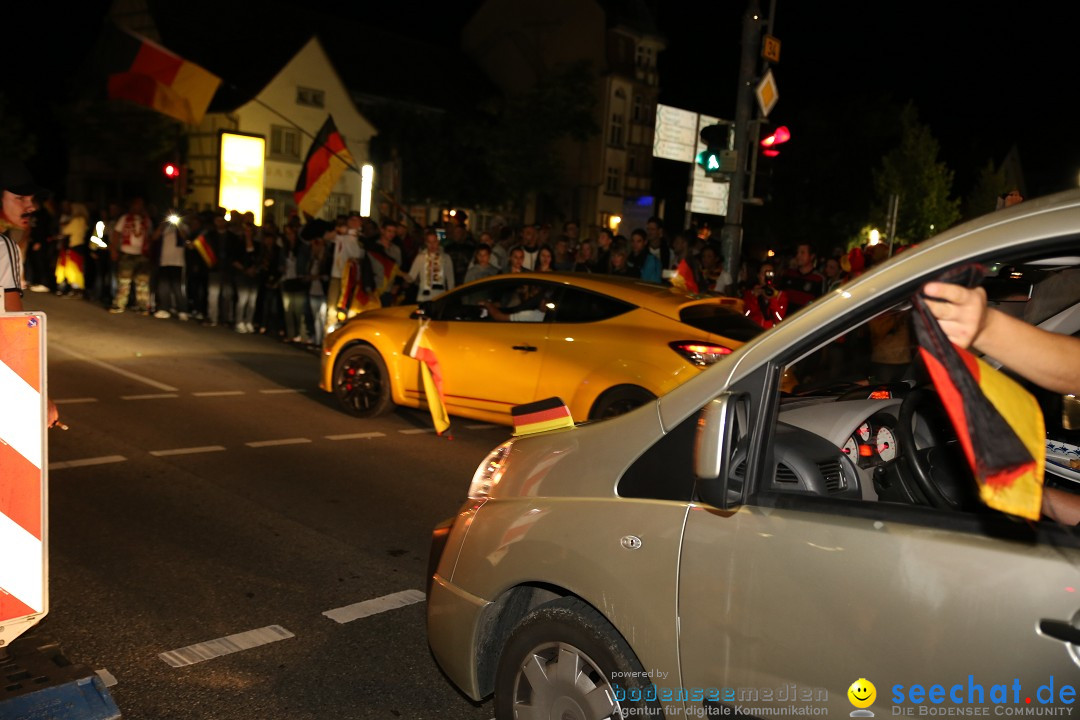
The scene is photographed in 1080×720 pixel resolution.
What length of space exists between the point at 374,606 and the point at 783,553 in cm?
300

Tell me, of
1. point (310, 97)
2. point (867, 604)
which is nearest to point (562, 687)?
point (867, 604)

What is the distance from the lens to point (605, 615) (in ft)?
9.53

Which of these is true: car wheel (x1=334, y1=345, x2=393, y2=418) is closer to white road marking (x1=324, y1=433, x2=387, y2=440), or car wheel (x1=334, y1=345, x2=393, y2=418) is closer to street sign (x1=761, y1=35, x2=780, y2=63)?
white road marking (x1=324, y1=433, x2=387, y2=440)

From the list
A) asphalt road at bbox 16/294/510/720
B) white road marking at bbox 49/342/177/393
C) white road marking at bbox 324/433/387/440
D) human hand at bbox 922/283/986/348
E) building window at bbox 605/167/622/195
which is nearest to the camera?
human hand at bbox 922/283/986/348

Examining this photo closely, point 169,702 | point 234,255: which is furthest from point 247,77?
point 169,702

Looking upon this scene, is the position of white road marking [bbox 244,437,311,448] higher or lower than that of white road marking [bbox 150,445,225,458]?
higher

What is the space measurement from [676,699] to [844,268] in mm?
11394

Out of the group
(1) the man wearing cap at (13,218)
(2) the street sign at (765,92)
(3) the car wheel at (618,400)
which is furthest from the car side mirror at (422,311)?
(2) the street sign at (765,92)

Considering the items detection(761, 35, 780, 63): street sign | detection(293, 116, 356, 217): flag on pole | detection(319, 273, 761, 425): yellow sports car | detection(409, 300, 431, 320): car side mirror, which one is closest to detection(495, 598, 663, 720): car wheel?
detection(319, 273, 761, 425): yellow sports car

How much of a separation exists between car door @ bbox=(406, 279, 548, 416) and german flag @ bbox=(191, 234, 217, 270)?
906 centimetres

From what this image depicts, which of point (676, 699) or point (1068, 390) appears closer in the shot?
point (1068, 390)

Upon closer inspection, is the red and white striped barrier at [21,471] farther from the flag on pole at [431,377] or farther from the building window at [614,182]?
the building window at [614,182]

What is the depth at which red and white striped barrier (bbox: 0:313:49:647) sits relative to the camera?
138 inches

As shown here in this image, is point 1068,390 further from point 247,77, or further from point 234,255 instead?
point 247,77
